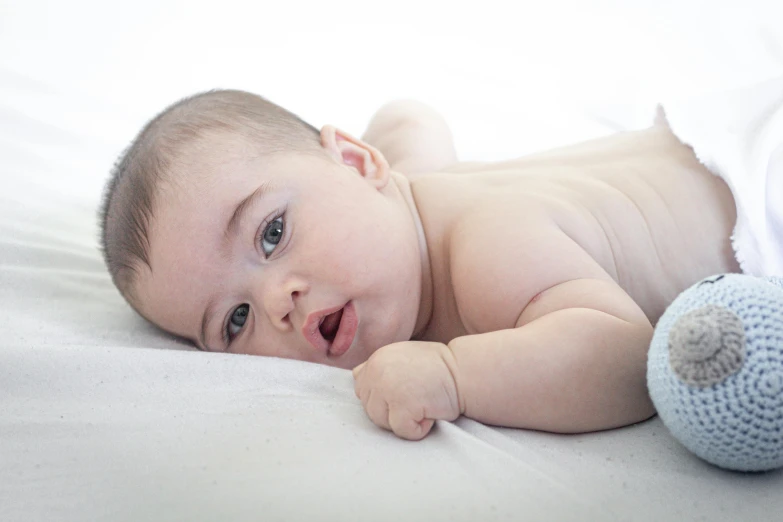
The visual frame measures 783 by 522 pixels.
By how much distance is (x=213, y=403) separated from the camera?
780 millimetres

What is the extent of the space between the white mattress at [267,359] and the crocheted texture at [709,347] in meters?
0.10

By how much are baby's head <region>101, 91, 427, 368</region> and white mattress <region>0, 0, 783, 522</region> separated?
0.08m

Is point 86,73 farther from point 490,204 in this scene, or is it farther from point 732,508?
point 732,508

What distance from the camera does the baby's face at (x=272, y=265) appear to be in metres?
0.99

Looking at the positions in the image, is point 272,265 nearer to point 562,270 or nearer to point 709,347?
point 562,270

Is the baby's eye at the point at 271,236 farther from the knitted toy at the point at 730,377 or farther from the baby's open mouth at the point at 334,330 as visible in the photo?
the knitted toy at the point at 730,377

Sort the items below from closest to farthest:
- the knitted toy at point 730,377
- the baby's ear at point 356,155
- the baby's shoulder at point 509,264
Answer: the knitted toy at point 730,377
the baby's shoulder at point 509,264
the baby's ear at point 356,155

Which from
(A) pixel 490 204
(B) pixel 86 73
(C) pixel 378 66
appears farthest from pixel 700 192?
(B) pixel 86 73

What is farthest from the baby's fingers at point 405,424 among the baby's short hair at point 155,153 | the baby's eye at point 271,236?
the baby's short hair at point 155,153

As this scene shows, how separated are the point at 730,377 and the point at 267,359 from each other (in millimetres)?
536

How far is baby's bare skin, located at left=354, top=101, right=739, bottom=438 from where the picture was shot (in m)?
0.79

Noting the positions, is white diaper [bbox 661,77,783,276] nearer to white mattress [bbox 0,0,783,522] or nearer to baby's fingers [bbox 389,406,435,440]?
white mattress [bbox 0,0,783,522]

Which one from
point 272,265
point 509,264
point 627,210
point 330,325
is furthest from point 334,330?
point 627,210

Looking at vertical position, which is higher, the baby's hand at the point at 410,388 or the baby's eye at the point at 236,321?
the baby's hand at the point at 410,388
